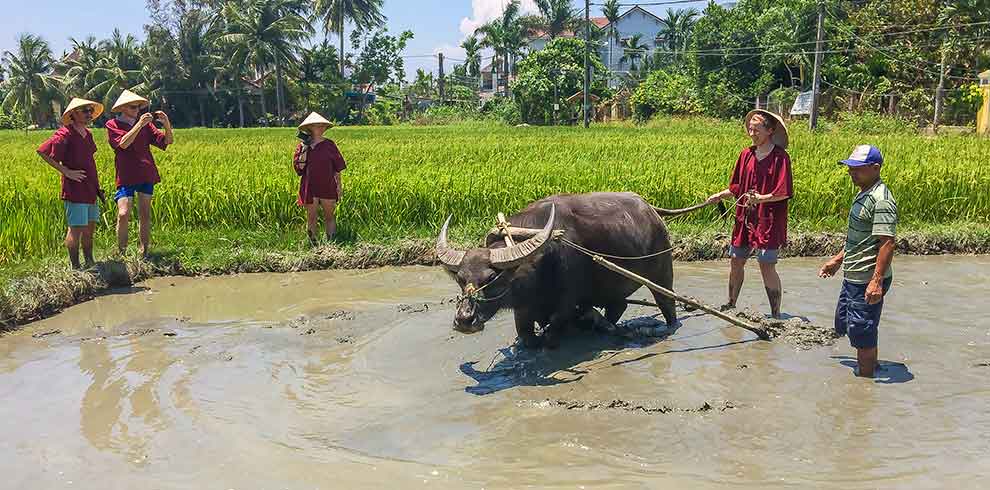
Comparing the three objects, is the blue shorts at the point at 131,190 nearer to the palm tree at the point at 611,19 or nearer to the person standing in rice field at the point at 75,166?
the person standing in rice field at the point at 75,166

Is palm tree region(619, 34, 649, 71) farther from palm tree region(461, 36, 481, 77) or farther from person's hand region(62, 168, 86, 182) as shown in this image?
person's hand region(62, 168, 86, 182)

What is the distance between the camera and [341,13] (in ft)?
166

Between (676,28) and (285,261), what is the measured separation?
56579 millimetres

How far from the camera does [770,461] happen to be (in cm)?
358

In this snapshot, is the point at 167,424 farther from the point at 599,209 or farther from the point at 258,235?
the point at 258,235

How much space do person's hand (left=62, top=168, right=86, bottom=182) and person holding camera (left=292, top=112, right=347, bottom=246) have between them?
1969 millimetres

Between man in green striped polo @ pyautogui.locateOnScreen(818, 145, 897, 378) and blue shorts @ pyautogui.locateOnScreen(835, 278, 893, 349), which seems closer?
man in green striped polo @ pyautogui.locateOnScreen(818, 145, 897, 378)

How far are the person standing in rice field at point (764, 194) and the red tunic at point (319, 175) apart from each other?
4.04 meters

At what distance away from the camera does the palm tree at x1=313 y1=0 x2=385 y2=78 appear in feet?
166

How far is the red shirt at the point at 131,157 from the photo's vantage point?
24.5 ft

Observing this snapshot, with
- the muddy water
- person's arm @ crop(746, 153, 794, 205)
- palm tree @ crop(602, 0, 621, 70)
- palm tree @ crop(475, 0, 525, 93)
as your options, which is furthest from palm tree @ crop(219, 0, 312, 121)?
person's arm @ crop(746, 153, 794, 205)

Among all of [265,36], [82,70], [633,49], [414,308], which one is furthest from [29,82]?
[414,308]

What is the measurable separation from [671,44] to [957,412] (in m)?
61.0

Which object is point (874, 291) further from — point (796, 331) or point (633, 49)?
point (633, 49)
